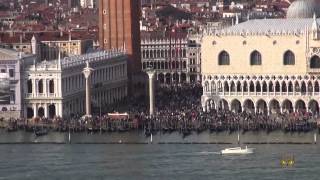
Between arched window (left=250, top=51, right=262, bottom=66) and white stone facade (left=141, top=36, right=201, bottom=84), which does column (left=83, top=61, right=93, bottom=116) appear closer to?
arched window (left=250, top=51, right=262, bottom=66)

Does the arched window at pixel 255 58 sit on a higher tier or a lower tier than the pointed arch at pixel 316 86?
higher

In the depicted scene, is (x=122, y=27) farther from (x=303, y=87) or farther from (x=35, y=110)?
(x=303, y=87)

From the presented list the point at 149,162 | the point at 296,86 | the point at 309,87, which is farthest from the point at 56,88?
the point at 149,162

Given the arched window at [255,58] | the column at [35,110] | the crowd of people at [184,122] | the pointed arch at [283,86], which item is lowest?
A: the crowd of people at [184,122]

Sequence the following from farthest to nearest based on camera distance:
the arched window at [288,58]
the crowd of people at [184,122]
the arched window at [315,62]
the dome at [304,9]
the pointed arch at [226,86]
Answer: the dome at [304,9]
the pointed arch at [226,86]
the arched window at [288,58]
the arched window at [315,62]
the crowd of people at [184,122]

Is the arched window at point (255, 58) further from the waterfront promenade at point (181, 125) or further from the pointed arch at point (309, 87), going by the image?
the waterfront promenade at point (181, 125)

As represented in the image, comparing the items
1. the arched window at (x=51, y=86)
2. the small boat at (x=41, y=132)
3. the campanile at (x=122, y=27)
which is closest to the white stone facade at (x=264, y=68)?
the arched window at (x=51, y=86)

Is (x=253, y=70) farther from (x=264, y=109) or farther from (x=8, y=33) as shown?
(x=8, y=33)
